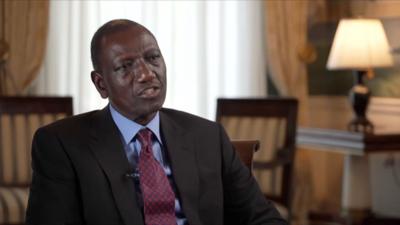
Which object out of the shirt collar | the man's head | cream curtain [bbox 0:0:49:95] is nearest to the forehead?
the man's head

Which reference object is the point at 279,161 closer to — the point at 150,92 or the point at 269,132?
the point at 269,132

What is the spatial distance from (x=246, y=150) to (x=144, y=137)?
462mm

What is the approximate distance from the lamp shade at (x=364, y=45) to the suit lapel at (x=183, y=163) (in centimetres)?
280

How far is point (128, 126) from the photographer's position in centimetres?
204

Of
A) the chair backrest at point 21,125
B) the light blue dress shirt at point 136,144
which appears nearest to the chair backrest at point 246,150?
the light blue dress shirt at point 136,144

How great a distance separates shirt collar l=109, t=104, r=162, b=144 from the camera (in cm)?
204

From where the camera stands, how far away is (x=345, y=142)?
4633mm

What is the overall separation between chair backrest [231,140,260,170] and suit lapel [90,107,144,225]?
48 cm

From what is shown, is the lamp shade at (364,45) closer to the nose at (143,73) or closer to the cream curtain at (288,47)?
the cream curtain at (288,47)

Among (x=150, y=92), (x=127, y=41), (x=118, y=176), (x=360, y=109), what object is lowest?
(x=360, y=109)

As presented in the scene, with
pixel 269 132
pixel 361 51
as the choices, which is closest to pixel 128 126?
pixel 269 132

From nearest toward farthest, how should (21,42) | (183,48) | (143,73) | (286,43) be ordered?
(143,73) → (21,42) → (183,48) → (286,43)

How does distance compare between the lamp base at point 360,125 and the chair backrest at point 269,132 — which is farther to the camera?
the lamp base at point 360,125

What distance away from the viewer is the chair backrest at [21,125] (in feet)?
14.4
